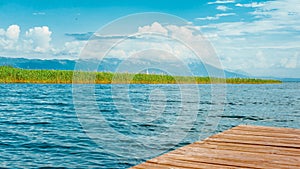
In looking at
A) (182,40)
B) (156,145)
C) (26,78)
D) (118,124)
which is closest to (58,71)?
(26,78)

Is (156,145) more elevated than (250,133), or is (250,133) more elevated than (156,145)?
(250,133)

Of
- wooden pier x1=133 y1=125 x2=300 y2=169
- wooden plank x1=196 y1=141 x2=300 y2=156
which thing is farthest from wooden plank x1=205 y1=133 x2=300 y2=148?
wooden plank x1=196 y1=141 x2=300 y2=156

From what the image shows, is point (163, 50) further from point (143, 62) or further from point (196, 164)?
point (196, 164)

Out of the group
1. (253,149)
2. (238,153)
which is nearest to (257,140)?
(253,149)

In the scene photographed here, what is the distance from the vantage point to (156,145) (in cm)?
1097

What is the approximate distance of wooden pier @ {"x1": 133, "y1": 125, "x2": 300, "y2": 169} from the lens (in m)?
4.60

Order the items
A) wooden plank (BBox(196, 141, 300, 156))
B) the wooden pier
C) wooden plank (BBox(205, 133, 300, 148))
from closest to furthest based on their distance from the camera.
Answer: the wooden pier, wooden plank (BBox(196, 141, 300, 156)), wooden plank (BBox(205, 133, 300, 148))

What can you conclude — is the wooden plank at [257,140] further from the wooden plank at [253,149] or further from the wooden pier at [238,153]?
the wooden plank at [253,149]

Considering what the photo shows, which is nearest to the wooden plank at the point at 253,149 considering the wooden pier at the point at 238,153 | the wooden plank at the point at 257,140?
the wooden pier at the point at 238,153

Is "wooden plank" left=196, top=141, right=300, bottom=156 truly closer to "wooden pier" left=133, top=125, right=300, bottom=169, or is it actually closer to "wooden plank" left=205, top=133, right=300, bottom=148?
"wooden pier" left=133, top=125, right=300, bottom=169

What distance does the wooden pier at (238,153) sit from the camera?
15.1 feet

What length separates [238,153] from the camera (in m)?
5.23

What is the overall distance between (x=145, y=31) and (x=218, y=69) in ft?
4.85

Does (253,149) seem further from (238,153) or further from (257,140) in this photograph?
(257,140)
